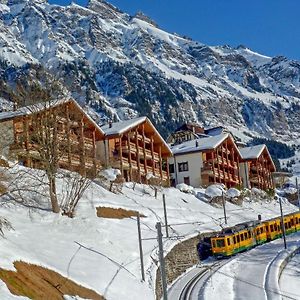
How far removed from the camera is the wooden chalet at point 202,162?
3110 inches

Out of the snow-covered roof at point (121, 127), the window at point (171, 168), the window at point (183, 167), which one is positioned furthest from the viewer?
the window at point (171, 168)

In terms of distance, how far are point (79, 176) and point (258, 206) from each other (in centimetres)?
4049

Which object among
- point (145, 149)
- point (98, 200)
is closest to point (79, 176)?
point (98, 200)

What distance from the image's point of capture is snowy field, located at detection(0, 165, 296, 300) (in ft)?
82.1

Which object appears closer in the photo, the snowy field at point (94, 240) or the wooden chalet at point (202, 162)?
the snowy field at point (94, 240)

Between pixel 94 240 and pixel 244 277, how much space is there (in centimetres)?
1129

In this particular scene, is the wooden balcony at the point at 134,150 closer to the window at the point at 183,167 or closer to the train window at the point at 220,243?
the window at the point at 183,167

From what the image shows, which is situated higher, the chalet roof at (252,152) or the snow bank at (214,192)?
the chalet roof at (252,152)

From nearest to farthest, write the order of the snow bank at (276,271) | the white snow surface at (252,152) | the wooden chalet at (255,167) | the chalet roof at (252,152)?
1. the snow bank at (276,271)
2. the chalet roof at (252,152)
3. the white snow surface at (252,152)
4. the wooden chalet at (255,167)

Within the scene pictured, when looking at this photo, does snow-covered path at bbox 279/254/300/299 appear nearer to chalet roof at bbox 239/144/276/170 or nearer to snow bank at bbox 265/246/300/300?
snow bank at bbox 265/246/300/300

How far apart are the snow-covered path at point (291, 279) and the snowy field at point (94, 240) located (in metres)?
7.48

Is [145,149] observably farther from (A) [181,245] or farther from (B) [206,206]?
(A) [181,245]

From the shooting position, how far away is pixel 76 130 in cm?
5631

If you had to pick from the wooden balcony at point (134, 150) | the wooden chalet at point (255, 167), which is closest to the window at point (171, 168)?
the wooden balcony at point (134, 150)
